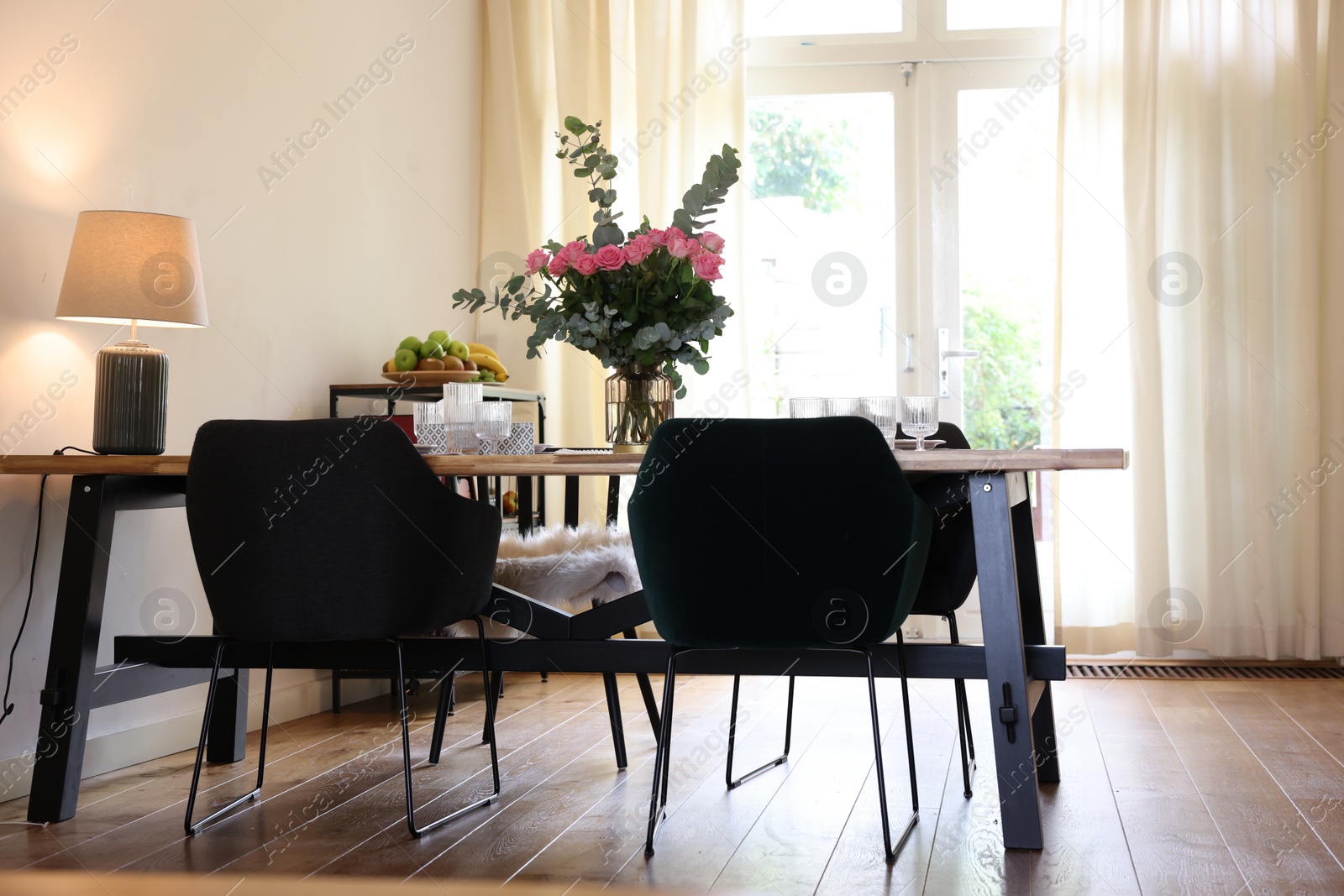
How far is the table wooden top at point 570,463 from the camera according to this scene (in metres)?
2.00

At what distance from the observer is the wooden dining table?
6.81 ft

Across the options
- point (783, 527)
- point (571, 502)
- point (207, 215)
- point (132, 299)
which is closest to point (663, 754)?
point (783, 527)

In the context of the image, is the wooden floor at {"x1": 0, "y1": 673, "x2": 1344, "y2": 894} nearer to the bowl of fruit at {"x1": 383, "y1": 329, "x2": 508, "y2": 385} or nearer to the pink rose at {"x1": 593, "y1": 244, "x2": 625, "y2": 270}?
the bowl of fruit at {"x1": 383, "y1": 329, "x2": 508, "y2": 385}

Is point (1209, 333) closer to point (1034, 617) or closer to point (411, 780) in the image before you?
point (1034, 617)

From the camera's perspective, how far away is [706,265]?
8.01 ft

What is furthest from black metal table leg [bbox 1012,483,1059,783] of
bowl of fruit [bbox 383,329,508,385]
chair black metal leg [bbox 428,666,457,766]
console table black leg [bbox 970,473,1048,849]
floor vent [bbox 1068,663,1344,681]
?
bowl of fruit [bbox 383,329,508,385]

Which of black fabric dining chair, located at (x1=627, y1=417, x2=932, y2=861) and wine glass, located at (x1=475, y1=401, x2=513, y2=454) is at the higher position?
wine glass, located at (x1=475, y1=401, x2=513, y2=454)

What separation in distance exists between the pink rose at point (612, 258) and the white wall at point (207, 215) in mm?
1120

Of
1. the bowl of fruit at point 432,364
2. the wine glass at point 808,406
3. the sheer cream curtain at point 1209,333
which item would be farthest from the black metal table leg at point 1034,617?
the sheer cream curtain at point 1209,333

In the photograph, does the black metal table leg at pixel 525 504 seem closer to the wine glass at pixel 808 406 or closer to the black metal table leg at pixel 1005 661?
the wine glass at pixel 808 406

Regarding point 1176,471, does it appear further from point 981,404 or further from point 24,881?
point 24,881

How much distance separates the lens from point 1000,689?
2.10 metres

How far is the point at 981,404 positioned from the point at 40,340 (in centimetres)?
314

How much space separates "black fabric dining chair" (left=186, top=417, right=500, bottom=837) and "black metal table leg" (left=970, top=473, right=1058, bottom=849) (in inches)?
38.5
